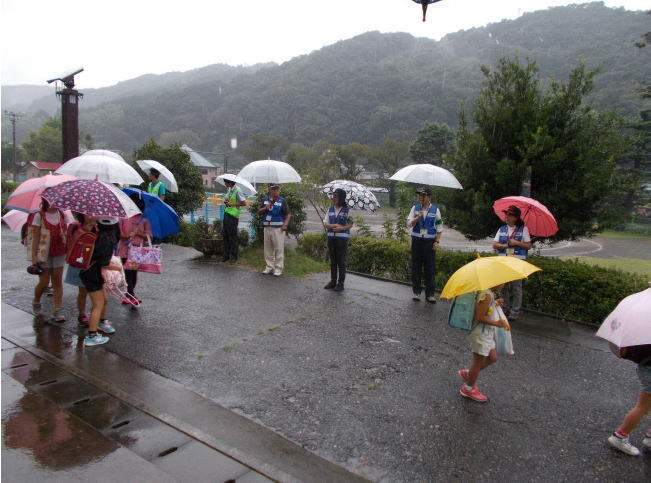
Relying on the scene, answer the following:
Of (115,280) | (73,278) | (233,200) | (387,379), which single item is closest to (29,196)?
(73,278)

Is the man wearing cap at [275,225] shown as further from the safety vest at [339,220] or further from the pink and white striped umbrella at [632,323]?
the pink and white striped umbrella at [632,323]

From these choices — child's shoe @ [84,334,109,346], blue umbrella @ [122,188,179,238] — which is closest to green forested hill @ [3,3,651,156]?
blue umbrella @ [122,188,179,238]

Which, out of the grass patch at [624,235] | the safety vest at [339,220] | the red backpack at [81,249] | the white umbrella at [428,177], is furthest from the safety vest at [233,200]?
the grass patch at [624,235]

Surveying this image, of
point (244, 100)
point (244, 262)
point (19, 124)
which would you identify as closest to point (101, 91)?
point (19, 124)

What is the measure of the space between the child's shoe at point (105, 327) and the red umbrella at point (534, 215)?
5.19m

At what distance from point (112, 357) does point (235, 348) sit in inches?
49.9

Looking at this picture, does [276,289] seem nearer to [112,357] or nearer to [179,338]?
[179,338]

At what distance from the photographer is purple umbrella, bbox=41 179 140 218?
437 centimetres

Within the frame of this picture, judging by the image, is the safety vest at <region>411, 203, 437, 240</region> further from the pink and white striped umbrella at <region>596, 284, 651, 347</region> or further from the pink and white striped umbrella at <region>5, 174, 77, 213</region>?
the pink and white striped umbrella at <region>5, 174, 77, 213</region>

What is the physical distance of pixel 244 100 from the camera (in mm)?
91625

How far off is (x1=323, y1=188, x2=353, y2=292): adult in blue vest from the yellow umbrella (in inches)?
151

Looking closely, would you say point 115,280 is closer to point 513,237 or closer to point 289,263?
point 289,263

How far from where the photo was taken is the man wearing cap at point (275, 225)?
8.40 meters

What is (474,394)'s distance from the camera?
4098mm
